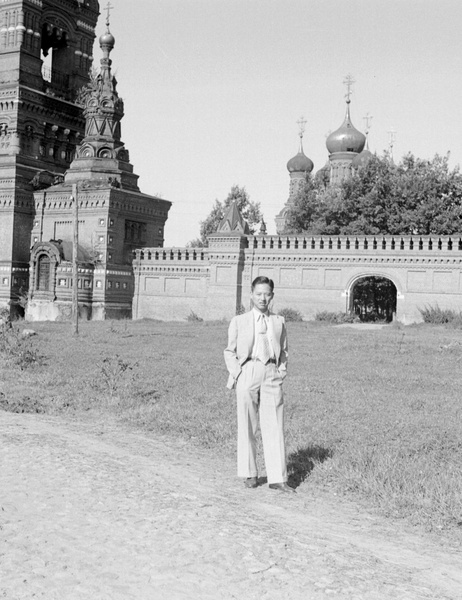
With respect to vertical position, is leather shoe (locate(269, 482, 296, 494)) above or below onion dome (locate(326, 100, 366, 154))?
below

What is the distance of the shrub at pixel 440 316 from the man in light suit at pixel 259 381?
65.5 feet

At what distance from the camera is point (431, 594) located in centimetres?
382

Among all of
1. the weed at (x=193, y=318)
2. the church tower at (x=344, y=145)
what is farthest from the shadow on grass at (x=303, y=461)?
the church tower at (x=344, y=145)

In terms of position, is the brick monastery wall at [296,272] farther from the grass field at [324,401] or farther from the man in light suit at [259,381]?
the man in light suit at [259,381]

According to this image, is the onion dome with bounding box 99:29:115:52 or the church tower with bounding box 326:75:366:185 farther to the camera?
the church tower with bounding box 326:75:366:185

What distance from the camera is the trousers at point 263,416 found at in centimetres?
591

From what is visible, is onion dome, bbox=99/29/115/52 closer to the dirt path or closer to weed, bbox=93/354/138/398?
weed, bbox=93/354/138/398

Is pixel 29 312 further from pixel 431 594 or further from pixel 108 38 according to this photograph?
pixel 431 594

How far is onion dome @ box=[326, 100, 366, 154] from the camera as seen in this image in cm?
5062

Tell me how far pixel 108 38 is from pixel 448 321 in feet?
65.8

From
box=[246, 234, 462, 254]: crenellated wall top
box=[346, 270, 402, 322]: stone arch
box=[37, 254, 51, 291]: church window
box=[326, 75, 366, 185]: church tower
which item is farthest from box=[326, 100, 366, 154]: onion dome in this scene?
box=[37, 254, 51, 291]: church window

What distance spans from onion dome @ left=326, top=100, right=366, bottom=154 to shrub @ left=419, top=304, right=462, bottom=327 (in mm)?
26866

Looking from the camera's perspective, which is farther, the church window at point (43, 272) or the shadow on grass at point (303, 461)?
the church window at point (43, 272)

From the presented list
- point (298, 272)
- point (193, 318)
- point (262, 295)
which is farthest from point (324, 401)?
point (193, 318)
